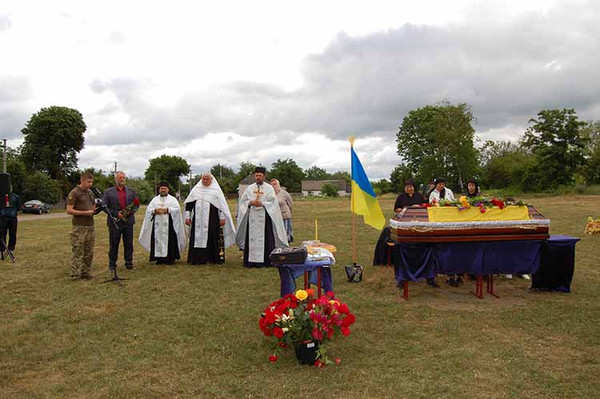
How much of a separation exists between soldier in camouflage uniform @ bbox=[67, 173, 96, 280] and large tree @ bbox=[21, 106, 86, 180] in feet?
150

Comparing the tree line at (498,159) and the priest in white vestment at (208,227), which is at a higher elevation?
the tree line at (498,159)

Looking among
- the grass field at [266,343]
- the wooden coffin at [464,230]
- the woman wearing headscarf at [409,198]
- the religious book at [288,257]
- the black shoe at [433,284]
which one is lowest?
the grass field at [266,343]

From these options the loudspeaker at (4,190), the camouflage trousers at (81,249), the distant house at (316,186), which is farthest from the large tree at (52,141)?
the distant house at (316,186)

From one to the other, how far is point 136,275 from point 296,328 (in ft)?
18.3

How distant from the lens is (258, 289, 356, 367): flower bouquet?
169 inches

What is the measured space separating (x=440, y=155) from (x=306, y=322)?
49179 mm

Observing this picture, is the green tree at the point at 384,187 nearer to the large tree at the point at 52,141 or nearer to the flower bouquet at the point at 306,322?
the large tree at the point at 52,141

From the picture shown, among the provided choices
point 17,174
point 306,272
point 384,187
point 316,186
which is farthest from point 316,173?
point 306,272

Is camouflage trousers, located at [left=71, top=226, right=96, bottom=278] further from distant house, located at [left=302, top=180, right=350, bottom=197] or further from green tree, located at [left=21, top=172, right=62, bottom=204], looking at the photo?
distant house, located at [left=302, top=180, right=350, bottom=197]

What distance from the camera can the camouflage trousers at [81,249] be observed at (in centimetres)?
830

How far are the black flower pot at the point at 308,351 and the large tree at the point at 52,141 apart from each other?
51.4 metres

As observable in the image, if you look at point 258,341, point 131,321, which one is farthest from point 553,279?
point 131,321

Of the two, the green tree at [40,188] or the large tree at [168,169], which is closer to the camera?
the green tree at [40,188]

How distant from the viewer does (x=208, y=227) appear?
1007 cm
